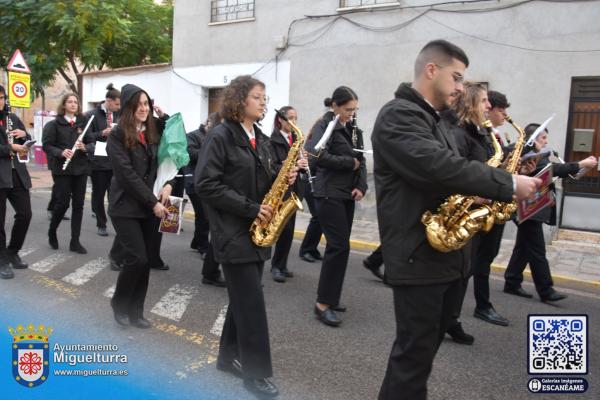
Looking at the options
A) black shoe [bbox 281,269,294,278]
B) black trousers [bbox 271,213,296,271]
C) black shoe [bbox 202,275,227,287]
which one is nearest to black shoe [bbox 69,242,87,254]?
black shoe [bbox 202,275,227,287]

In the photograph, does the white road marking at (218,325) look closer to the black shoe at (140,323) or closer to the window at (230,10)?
the black shoe at (140,323)

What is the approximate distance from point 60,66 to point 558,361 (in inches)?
556

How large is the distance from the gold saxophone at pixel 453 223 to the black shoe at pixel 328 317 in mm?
2242

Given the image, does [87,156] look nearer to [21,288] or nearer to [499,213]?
[21,288]

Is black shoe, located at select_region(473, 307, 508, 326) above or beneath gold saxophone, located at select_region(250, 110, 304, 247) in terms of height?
beneath

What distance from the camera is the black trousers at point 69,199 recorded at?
6.93 m

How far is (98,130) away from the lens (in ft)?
24.6

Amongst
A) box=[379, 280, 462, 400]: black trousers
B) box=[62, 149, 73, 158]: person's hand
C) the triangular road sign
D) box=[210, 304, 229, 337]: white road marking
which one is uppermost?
the triangular road sign

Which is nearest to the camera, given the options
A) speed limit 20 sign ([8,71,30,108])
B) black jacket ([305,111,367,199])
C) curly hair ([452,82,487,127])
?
curly hair ([452,82,487,127])

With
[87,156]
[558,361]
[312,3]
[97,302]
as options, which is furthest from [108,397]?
[312,3]

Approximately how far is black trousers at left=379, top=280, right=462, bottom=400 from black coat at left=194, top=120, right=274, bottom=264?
1.08 metres

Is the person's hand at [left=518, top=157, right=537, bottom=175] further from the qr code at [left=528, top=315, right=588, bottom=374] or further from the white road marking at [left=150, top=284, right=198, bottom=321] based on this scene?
the white road marking at [left=150, top=284, right=198, bottom=321]

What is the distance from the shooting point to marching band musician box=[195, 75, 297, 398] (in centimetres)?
314

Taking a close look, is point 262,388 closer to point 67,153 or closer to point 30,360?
point 30,360
